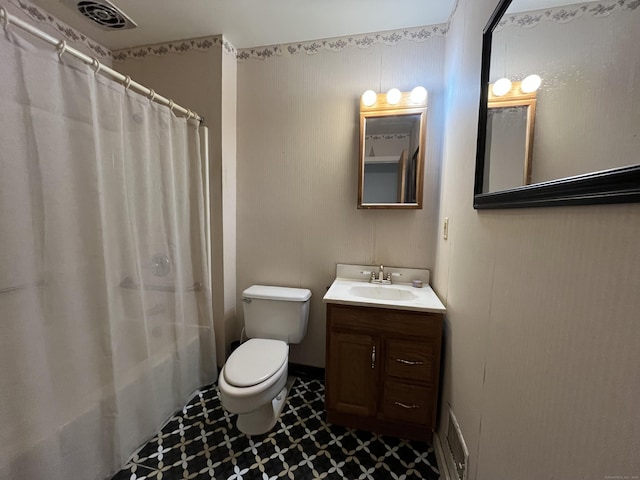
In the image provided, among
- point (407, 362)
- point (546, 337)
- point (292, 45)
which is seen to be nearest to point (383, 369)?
point (407, 362)

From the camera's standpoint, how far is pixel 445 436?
127 centimetres

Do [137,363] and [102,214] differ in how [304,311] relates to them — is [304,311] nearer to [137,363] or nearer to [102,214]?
[137,363]

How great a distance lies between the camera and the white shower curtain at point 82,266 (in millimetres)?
892

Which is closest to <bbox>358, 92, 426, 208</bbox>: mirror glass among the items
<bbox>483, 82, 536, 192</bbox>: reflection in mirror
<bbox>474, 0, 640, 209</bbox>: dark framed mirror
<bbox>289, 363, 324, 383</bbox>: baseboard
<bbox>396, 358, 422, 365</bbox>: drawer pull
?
<bbox>483, 82, 536, 192</bbox>: reflection in mirror

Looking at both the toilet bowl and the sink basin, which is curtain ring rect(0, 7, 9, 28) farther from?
the sink basin

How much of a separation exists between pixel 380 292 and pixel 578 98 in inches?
52.3

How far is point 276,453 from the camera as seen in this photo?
136 centimetres

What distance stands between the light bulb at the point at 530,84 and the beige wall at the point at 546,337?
1.09ft

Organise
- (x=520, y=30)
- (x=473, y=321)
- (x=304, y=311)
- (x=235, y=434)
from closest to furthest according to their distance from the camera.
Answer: (x=520, y=30)
(x=473, y=321)
(x=235, y=434)
(x=304, y=311)

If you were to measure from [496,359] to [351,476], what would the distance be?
99 cm

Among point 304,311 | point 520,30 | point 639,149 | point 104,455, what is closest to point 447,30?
point 520,30

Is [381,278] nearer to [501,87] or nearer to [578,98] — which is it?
[501,87]

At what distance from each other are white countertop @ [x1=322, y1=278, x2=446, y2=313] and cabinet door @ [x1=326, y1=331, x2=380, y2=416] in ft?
0.66

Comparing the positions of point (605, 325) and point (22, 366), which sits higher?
point (605, 325)
